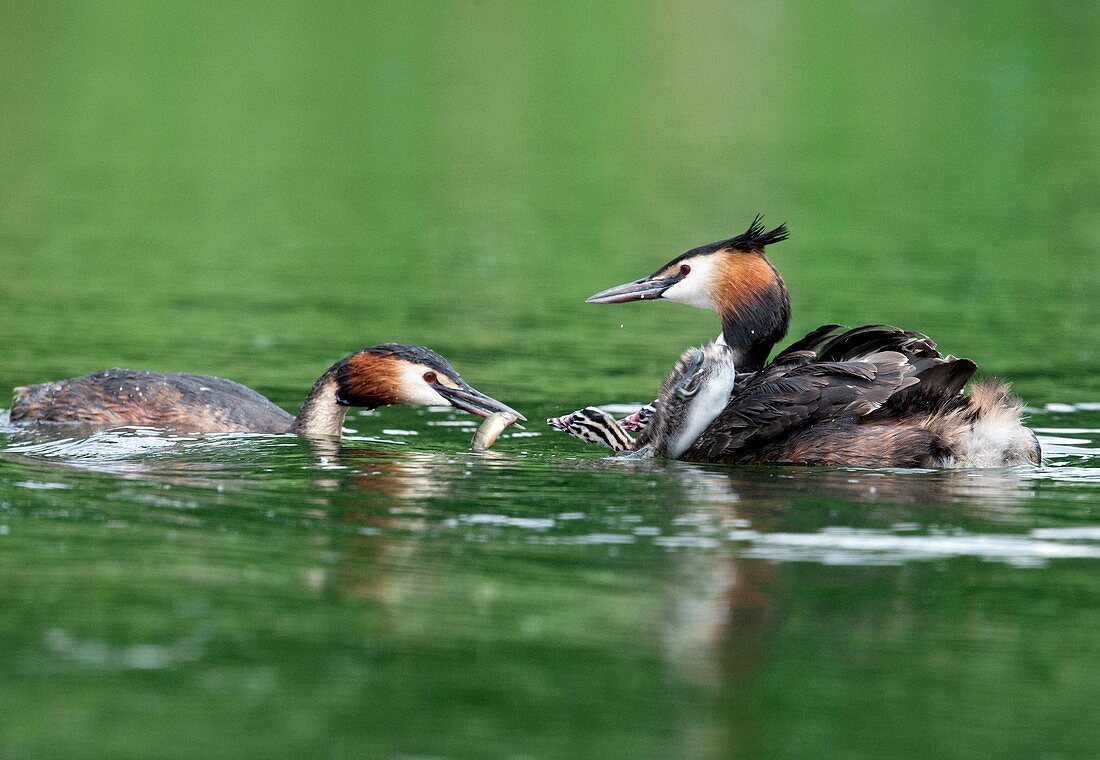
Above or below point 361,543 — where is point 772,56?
above

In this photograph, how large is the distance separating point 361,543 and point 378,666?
1.54 meters

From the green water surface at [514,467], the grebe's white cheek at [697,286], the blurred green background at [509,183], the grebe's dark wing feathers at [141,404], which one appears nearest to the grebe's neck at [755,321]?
the grebe's white cheek at [697,286]

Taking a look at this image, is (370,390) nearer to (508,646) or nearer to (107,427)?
(107,427)

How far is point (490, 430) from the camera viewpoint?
9352 mm

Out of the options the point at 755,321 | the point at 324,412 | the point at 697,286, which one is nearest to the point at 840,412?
the point at 755,321

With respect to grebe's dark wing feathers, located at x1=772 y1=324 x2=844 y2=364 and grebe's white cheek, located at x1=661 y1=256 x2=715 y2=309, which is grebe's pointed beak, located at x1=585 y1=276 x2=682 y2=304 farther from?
grebe's dark wing feathers, located at x1=772 y1=324 x2=844 y2=364

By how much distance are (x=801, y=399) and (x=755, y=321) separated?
3.64 ft

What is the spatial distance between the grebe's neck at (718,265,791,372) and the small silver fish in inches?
53.8

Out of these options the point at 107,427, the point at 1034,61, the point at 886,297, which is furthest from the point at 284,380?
the point at 1034,61

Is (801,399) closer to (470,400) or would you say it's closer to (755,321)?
(755,321)

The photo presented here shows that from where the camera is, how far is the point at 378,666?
18.4ft

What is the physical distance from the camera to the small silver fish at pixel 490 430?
935 centimetres

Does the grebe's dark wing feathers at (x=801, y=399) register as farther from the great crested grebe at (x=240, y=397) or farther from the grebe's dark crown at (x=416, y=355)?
the grebe's dark crown at (x=416, y=355)

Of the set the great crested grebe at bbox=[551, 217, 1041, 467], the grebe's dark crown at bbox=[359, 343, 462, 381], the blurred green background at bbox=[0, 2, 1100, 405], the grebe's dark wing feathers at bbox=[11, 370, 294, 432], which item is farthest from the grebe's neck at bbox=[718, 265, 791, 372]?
the grebe's dark wing feathers at bbox=[11, 370, 294, 432]
